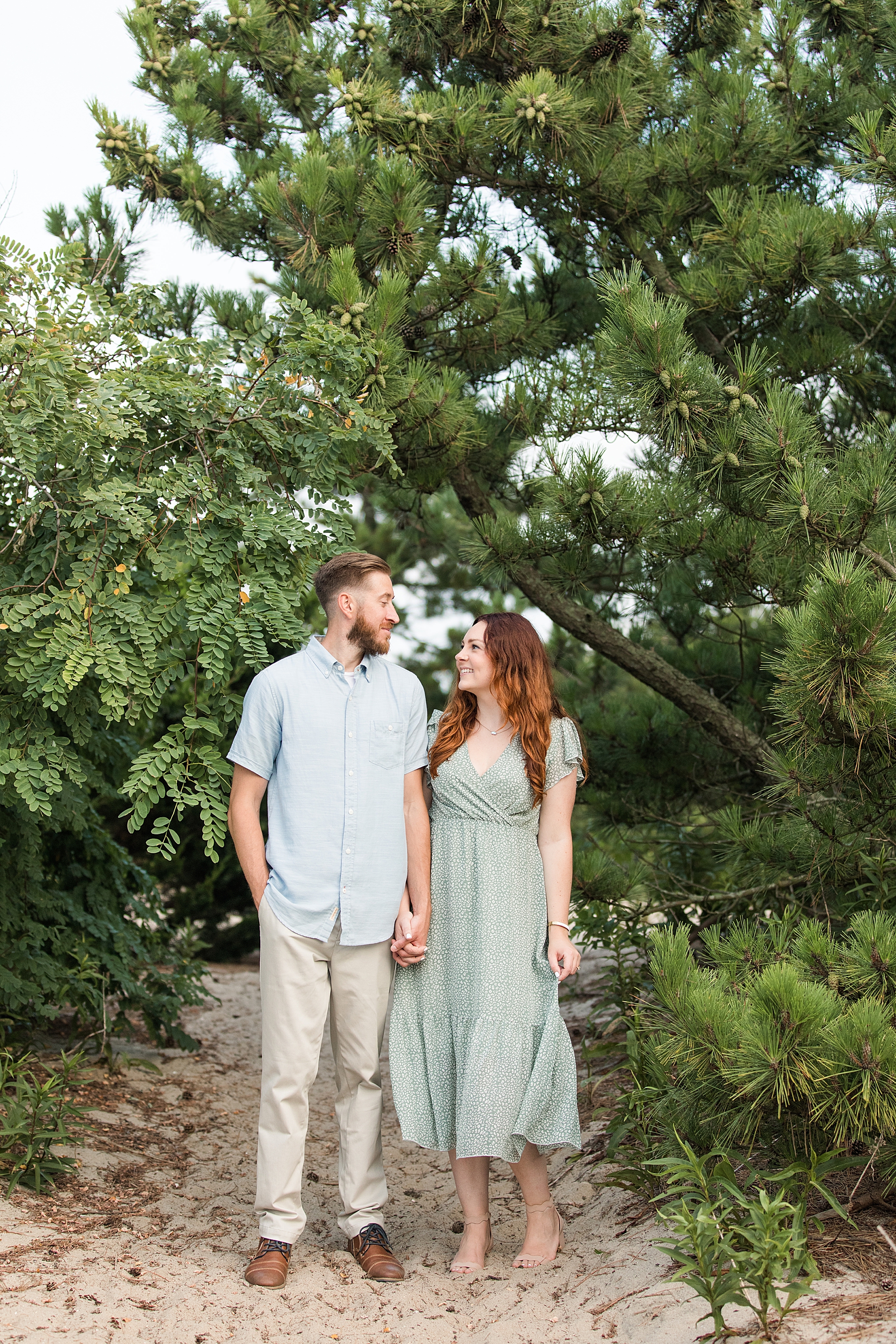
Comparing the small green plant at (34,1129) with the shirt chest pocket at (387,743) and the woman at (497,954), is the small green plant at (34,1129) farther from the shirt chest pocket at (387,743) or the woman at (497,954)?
the shirt chest pocket at (387,743)

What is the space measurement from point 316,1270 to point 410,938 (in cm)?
86

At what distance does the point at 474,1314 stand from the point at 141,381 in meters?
2.46

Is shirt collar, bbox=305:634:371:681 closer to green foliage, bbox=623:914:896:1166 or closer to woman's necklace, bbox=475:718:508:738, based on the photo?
woman's necklace, bbox=475:718:508:738

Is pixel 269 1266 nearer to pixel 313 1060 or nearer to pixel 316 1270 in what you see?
pixel 316 1270

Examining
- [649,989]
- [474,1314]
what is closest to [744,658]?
[649,989]

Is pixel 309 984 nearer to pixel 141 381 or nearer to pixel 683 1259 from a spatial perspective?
pixel 683 1259

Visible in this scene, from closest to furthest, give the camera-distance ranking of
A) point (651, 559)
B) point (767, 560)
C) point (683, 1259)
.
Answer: point (683, 1259) → point (767, 560) → point (651, 559)

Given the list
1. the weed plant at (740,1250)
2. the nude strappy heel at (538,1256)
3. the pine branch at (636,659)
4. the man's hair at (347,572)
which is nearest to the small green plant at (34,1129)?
the nude strappy heel at (538,1256)

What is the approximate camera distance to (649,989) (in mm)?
4234

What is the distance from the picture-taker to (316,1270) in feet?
9.12

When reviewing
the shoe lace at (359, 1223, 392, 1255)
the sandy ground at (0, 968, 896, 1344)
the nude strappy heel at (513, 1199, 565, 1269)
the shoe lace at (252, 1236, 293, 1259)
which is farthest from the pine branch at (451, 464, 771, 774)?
the shoe lace at (252, 1236, 293, 1259)

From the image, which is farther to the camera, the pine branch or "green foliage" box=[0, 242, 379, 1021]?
the pine branch

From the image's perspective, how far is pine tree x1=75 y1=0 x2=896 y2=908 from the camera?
314 cm

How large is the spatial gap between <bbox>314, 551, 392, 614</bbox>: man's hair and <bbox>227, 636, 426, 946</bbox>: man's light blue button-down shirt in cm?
18
